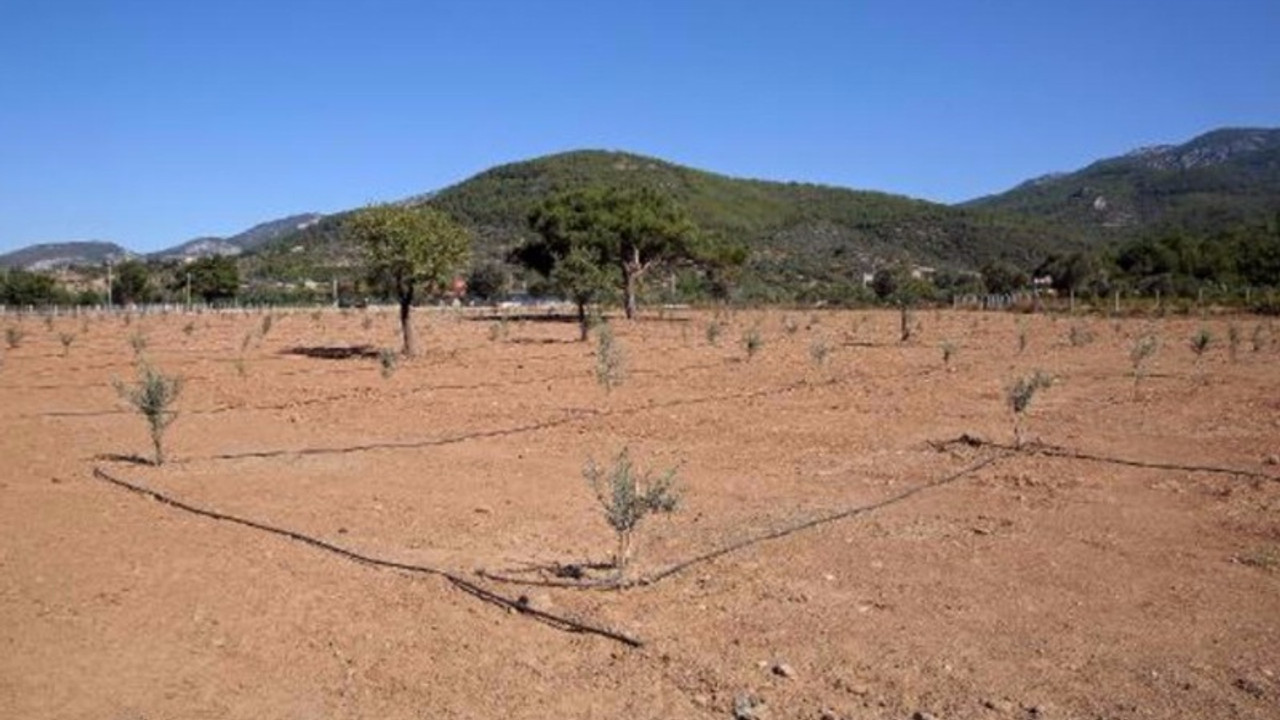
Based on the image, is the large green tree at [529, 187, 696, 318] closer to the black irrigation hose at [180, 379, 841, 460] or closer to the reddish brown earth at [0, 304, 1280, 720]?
the black irrigation hose at [180, 379, 841, 460]

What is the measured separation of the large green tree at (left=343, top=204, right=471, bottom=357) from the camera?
95.4 feet

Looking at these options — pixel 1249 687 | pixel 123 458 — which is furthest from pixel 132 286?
pixel 1249 687

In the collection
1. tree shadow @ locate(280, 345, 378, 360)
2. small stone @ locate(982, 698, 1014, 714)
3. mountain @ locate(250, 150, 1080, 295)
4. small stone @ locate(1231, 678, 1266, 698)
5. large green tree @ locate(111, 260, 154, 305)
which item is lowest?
small stone @ locate(1231, 678, 1266, 698)

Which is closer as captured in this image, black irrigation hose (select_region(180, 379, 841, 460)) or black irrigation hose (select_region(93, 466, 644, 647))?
black irrigation hose (select_region(93, 466, 644, 647))

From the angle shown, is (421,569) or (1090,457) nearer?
(421,569)

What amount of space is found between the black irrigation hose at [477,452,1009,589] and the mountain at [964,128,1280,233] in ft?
361

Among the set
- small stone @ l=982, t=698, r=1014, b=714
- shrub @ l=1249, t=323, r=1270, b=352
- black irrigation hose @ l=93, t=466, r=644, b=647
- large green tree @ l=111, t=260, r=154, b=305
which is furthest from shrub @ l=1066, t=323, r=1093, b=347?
large green tree @ l=111, t=260, r=154, b=305

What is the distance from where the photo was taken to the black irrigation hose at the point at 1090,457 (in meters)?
12.0

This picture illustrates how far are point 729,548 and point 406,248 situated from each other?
71.4ft

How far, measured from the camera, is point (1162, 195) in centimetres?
14375

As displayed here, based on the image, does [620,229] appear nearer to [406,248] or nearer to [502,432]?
[406,248]

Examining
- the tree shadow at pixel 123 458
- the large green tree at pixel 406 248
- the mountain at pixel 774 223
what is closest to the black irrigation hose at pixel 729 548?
the tree shadow at pixel 123 458

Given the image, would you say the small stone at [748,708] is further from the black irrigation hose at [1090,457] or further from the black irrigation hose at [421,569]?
the black irrigation hose at [1090,457]

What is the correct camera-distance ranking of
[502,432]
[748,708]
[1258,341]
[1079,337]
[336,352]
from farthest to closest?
[1079,337] < [1258,341] < [336,352] < [502,432] < [748,708]
